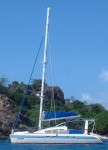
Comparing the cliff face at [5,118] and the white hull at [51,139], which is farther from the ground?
the cliff face at [5,118]

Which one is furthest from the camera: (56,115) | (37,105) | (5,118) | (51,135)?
(37,105)

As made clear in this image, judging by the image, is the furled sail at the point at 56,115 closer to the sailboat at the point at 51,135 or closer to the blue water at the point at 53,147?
the sailboat at the point at 51,135

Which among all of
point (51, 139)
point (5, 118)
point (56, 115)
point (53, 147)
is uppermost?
point (5, 118)

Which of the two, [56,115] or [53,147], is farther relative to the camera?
[56,115]

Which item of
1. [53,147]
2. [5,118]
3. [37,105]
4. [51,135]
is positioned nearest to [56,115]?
[51,135]

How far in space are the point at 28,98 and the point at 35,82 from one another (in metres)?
21.2

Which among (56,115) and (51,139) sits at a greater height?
(56,115)

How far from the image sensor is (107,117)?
3964 inches

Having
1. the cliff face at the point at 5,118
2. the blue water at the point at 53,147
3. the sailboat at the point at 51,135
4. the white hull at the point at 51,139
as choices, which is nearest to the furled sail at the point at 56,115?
the sailboat at the point at 51,135

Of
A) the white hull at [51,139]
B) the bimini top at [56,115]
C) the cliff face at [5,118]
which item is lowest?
the white hull at [51,139]

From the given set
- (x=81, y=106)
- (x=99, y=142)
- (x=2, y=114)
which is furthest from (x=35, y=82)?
(x=99, y=142)

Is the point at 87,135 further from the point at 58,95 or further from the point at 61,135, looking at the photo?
the point at 58,95

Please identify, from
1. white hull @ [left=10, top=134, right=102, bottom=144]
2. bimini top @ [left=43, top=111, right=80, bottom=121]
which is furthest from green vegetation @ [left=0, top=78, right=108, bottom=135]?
white hull @ [left=10, top=134, right=102, bottom=144]

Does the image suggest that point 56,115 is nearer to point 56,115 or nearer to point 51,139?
point 56,115
